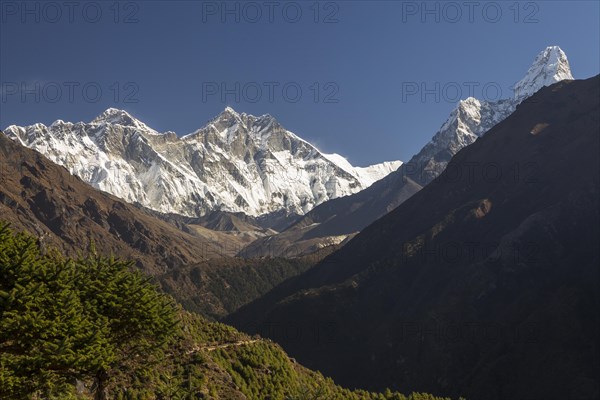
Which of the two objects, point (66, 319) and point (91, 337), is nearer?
point (66, 319)

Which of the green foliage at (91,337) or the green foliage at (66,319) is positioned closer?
the green foliage at (66,319)

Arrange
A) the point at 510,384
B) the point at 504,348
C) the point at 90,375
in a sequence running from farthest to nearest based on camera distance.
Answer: the point at 504,348, the point at 510,384, the point at 90,375

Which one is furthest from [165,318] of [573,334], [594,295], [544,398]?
[594,295]

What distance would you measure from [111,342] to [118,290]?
411cm

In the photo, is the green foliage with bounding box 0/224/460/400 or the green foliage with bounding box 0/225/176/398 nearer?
the green foliage with bounding box 0/225/176/398

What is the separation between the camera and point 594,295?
199625 millimetres

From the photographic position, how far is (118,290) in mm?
Answer: 51188

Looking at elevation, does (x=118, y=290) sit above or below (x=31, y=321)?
above

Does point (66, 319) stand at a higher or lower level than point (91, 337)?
higher

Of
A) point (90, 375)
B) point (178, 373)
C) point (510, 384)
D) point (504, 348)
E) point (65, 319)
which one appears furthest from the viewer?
point (504, 348)

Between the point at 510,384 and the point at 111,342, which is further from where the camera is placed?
the point at 510,384

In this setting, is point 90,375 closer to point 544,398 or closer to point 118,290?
point 118,290

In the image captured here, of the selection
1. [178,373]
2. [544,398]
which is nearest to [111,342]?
[178,373]

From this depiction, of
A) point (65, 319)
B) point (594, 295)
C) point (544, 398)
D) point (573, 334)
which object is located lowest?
point (65, 319)
